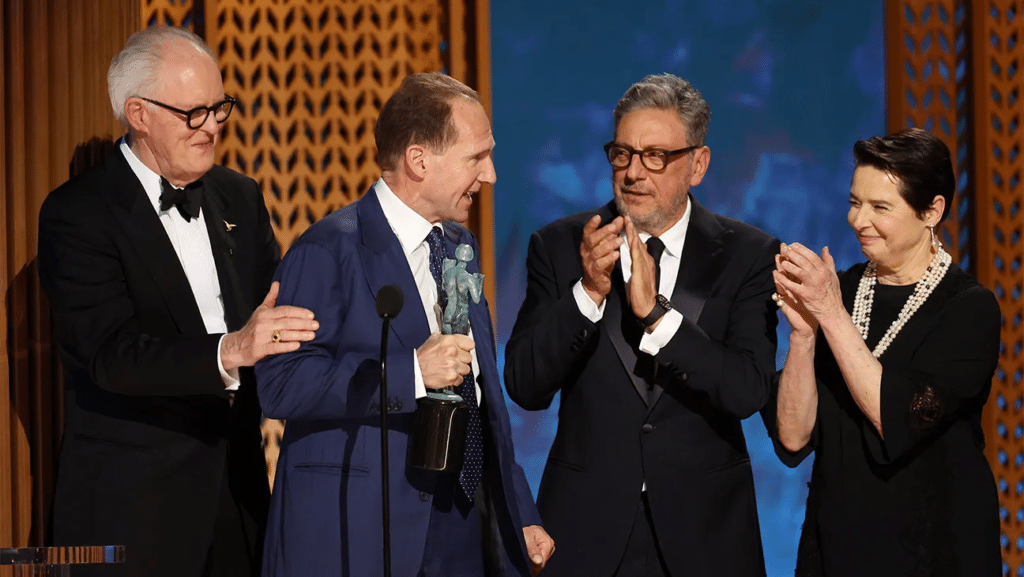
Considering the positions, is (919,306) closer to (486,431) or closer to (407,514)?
(486,431)

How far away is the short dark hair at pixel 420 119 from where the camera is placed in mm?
2559

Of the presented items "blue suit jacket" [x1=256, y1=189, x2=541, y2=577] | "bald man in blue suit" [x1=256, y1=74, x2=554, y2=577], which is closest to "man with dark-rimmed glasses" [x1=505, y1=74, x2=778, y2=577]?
"bald man in blue suit" [x1=256, y1=74, x2=554, y2=577]

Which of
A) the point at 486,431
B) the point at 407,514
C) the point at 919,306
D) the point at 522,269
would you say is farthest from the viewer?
the point at 522,269

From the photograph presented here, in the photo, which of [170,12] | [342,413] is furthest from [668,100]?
[170,12]

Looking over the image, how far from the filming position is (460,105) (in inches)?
102

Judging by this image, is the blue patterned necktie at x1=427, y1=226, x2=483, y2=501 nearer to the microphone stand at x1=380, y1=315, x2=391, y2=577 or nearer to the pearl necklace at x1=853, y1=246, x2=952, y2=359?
the microphone stand at x1=380, y1=315, x2=391, y2=577

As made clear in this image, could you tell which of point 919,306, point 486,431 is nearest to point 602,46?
point 919,306

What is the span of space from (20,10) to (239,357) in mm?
1088

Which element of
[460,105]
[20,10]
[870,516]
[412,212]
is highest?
[20,10]

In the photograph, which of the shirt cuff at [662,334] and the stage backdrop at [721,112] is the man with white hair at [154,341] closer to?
the shirt cuff at [662,334]

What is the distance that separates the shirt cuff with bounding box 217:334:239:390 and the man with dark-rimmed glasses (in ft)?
2.32

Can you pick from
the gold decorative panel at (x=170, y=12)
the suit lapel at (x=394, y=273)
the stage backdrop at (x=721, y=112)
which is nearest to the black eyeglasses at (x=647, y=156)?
the suit lapel at (x=394, y=273)

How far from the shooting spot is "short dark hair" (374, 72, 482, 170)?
2559 millimetres

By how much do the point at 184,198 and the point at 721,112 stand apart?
2.76 metres
